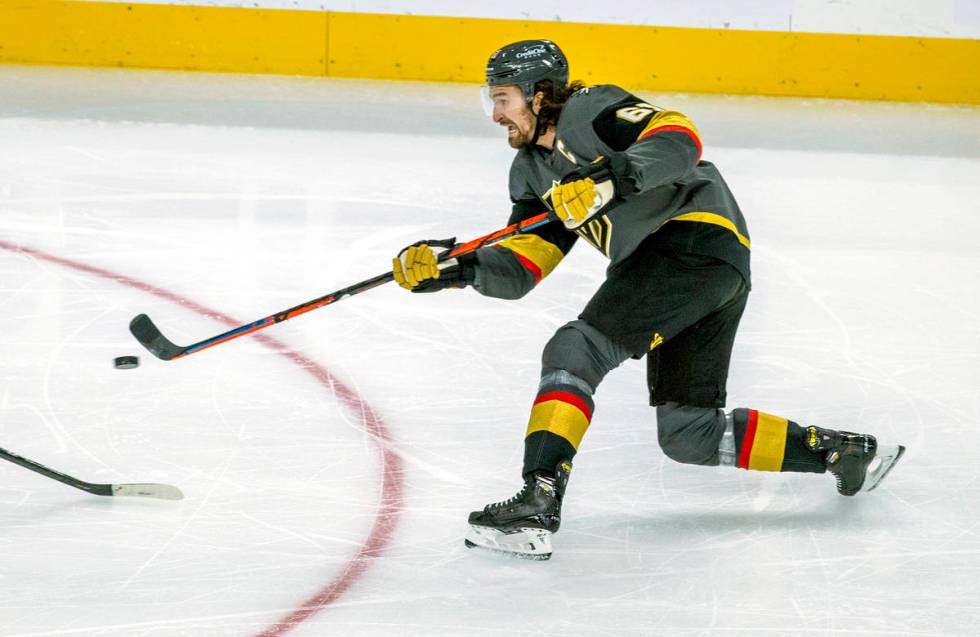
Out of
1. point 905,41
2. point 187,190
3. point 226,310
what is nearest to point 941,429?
point 226,310

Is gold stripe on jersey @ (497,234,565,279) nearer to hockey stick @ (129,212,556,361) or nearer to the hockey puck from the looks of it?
hockey stick @ (129,212,556,361)

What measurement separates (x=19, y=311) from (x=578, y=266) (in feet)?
5.79

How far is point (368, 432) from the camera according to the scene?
115 inches

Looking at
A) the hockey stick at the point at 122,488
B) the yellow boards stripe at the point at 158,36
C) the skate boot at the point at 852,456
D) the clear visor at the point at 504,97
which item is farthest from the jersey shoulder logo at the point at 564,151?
the yellow boards stripe at the point at 158,36

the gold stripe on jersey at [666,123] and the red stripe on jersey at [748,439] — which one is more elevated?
the gold stripe on jersey at [666,123]

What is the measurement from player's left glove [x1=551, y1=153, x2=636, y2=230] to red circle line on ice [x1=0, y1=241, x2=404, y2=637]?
669 mm

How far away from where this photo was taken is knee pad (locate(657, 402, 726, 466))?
258 centimetres

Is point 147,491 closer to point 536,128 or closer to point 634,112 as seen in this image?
point 536,128

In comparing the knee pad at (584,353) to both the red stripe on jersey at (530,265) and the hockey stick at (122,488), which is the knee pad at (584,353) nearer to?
the red stripe on jersey at (530,265)

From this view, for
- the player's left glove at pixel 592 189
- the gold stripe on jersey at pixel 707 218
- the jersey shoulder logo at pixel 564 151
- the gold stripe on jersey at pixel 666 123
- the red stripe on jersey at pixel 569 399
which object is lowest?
the red stripe on jersey at pixel 569 399

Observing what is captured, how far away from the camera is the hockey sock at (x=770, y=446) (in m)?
2.60

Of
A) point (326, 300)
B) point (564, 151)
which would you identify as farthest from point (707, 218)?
point (326, 300)

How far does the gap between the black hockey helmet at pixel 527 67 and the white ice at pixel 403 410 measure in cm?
80

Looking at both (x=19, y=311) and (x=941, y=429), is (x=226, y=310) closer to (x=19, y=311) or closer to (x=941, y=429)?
(x=19, y=311)
